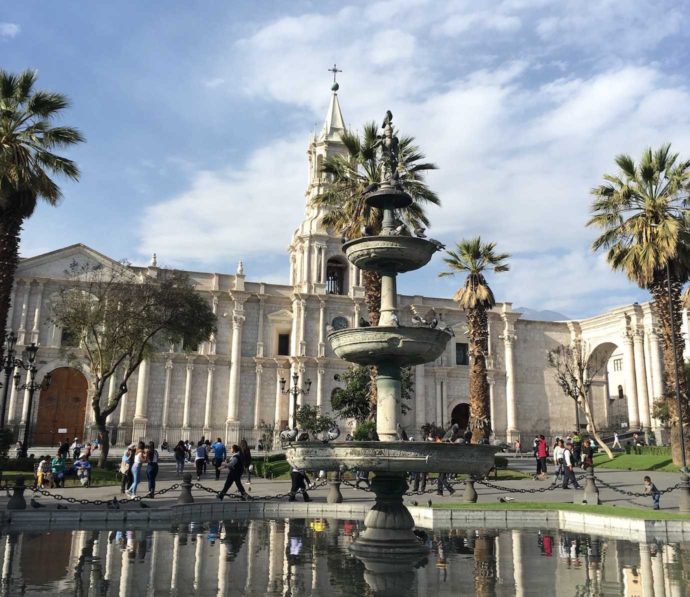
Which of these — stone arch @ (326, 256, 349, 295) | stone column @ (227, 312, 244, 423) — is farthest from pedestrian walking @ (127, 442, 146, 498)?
stone arch @ (326, 256, 349, 295)

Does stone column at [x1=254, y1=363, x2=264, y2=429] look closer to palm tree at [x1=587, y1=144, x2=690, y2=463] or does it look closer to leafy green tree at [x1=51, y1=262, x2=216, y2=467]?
leafy green tree at [x1=51, y1=262, x2=216, y2=467]

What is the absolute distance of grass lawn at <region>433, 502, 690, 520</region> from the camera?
39.7 ft

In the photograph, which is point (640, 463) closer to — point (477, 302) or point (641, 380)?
point (477, 302)

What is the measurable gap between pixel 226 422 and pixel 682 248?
2889 centimetres

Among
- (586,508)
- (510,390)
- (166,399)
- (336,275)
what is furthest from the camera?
(510,390)

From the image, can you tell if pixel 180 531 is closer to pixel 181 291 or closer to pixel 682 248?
pixel 181 291

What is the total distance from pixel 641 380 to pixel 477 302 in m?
22.9

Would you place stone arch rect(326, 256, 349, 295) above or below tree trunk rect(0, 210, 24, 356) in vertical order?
above

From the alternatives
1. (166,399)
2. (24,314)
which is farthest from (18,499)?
(24,314)

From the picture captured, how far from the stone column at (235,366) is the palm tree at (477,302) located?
17263mm

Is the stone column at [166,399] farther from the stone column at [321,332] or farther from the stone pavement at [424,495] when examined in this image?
the stone pavement at [424,495]

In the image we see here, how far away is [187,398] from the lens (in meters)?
41.3

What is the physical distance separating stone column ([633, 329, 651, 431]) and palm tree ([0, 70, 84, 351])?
135ft

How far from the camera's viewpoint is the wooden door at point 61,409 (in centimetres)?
3900
